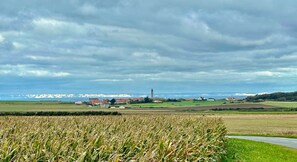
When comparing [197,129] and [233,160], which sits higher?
[197,129]

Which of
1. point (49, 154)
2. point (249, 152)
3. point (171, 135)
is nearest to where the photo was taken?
point (49, 154)

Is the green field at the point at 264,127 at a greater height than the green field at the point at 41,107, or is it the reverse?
the green field at the point at 41,107

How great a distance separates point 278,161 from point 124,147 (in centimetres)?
1268

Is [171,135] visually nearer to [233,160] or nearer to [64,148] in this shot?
[64,148]

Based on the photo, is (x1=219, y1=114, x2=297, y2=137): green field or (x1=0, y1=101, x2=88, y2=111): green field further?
(x1=0, y1=101, x2=88, y2=111): green field

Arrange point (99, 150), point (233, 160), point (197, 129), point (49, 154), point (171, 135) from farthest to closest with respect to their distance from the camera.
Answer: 1. point (233, 160)
2. point (197, 129)
3. point (171, 135)
4. point (99, 150)
5. point (49, 154)

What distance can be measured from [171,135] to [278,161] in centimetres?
1012

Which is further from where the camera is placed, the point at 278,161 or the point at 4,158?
the point at 278,161

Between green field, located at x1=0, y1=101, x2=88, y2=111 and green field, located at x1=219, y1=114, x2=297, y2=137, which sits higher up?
green field, located at x1=0, y1=101, x2=88, y2=111

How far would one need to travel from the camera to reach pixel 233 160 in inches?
730

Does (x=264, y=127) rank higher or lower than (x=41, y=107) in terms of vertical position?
lower

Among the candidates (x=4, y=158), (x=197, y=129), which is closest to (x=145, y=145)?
(x=4, y=158)

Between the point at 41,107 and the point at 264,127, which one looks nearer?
the point at 264,127

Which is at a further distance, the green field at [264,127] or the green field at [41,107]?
the green field at [41,107]
